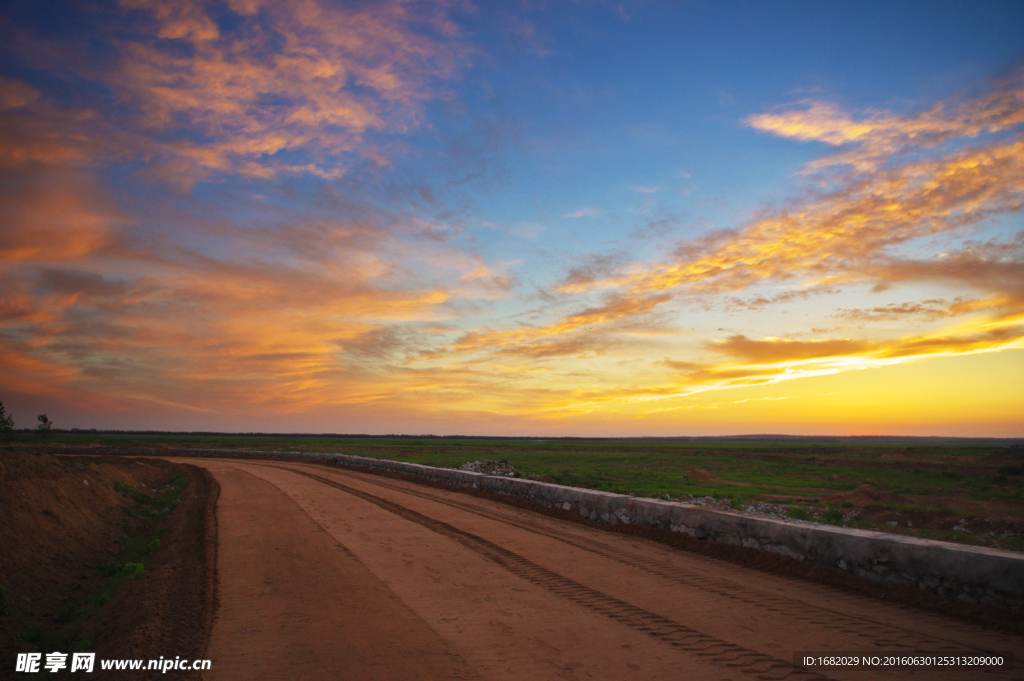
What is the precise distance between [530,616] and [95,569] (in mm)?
8989

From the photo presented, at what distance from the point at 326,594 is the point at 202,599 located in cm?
133

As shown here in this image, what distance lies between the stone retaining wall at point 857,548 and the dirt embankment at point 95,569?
683 cm

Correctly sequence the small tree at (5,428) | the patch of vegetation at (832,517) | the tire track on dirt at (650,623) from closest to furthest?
the tire track on dirt at (650,623) < the patch of vegetation at (832,517) < the small tree at (5,428)

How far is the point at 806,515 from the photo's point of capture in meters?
15.8

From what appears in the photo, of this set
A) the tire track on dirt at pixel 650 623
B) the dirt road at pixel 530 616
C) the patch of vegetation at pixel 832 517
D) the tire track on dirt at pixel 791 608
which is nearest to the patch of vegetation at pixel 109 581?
the dirt road at pixel 530 616

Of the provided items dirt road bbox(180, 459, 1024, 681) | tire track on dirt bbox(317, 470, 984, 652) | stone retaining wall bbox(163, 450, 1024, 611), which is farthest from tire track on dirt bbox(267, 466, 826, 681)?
stone retaining wall bbox(163, 450, 1024, 611)

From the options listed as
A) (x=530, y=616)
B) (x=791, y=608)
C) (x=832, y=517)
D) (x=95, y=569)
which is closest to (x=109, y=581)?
(x=95, y=569)

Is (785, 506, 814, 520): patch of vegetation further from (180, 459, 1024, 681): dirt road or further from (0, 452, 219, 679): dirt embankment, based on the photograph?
(0, 452, 219, 679): dirt embankment

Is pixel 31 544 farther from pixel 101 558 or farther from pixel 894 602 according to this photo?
pixel 894 602

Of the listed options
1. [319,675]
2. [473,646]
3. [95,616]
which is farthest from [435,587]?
[95,616]

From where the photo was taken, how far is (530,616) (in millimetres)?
5145

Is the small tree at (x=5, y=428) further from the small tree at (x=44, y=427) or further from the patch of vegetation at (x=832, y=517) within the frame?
the patch of vegetation at (x=832, y=517)

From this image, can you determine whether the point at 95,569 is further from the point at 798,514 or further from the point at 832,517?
the point at 832,517

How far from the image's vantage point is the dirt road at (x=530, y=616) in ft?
13.1
